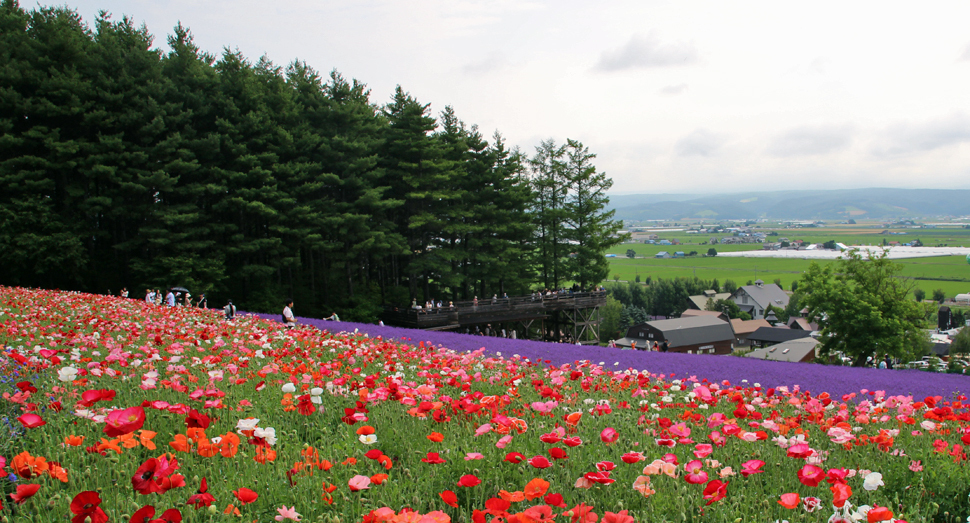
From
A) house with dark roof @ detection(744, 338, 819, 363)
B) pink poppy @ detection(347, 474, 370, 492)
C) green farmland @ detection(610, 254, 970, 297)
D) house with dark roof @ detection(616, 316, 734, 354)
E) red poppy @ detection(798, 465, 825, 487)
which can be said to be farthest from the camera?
green farmland @ detection(610, 254, 970, 297)

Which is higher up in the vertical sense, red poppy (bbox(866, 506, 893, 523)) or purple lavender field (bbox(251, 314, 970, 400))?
red poppy (bbox(866, 506, 893, 523))

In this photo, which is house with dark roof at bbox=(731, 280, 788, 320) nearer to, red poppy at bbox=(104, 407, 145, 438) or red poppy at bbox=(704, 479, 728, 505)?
red poppy at bbox=(704, 479, 728, 505)

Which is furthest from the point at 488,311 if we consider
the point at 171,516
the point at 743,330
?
the point at 743,330

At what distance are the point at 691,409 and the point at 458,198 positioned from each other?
2947 centimetres

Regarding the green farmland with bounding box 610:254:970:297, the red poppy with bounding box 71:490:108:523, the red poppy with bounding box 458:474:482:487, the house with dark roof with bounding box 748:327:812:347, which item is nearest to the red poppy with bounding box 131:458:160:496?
the red poppy with bounding box 71:490:108:523

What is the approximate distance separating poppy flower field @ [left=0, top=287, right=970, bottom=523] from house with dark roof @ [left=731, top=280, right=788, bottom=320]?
11867 cm

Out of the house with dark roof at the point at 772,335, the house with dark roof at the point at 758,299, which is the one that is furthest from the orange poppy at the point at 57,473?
the house with dark roof at the point at 758,299

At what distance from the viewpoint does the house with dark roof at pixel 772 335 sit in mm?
74938

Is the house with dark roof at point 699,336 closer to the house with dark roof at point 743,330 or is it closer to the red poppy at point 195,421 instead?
the house with dark roof at point 743,330

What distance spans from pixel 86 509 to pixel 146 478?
242 mm

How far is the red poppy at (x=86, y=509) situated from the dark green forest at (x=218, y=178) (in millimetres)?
26332

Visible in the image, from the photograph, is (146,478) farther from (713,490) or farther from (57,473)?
(713,490)

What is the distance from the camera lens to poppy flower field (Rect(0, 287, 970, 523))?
259cm

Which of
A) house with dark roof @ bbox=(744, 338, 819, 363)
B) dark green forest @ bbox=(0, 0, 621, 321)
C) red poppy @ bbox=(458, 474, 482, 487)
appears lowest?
house with dark roof @ bbox=(744, 338, 819, 363)
